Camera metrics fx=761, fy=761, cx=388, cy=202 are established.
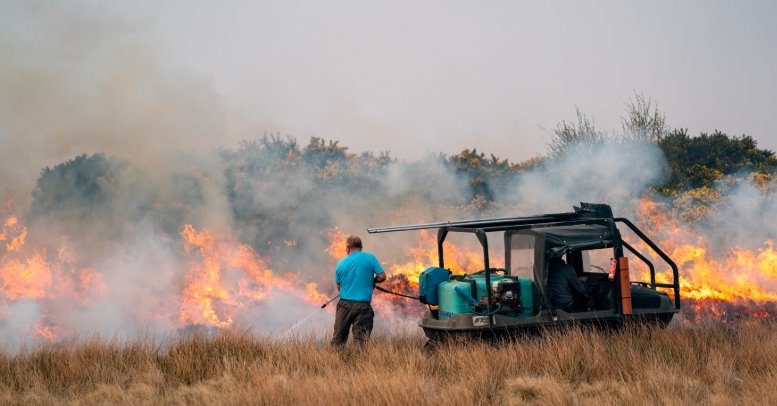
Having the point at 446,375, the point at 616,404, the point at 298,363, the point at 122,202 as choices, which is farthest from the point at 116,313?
the point at 616,404

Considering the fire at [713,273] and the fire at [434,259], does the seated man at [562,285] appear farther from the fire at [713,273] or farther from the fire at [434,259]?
the fire at [434,259]

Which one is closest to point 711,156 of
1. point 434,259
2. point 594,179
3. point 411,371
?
point 594,179

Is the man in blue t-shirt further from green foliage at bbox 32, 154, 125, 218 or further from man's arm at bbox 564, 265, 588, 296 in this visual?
green foliage at bbox 32, 154, 125, 218

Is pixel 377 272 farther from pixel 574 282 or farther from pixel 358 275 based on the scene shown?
pixel 574 282

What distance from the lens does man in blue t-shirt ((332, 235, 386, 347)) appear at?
10.9 m

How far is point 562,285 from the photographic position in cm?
1052

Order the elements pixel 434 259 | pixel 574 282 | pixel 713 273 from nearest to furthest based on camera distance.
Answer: pixel 574 282 → pixel 713 273 → pixel 434 259

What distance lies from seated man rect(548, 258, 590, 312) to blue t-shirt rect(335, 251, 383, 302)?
2392mm

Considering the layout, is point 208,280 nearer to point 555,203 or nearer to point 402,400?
point 555,203

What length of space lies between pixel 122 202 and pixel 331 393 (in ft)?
63.2

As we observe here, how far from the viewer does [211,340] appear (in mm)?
10781

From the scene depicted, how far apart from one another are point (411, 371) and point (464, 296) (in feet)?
5.45

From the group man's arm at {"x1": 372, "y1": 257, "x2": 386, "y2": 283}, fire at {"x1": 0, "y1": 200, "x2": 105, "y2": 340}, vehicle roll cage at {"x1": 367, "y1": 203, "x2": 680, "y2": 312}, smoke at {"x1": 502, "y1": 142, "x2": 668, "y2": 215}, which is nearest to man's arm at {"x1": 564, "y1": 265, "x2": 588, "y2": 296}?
vehicle roll cage at {"x1": 367, "y1": 203, "x2": 680, "y2": 312}

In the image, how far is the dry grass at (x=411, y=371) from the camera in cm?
819
